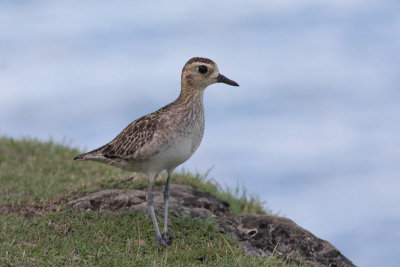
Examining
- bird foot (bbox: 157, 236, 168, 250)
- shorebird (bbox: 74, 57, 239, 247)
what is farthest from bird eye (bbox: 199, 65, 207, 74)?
bird foot (bbox: 157, 236, 168, 250)

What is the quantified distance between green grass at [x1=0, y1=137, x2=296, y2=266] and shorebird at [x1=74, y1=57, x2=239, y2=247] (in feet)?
1.41

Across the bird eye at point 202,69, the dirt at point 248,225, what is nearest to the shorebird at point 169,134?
the bird eye at point 202,69

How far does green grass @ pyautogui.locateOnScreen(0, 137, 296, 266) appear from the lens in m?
7.71

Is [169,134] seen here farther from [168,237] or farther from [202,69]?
[168,237]

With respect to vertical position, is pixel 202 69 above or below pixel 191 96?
above

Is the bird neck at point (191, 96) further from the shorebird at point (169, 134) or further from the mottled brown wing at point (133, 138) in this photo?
the mottled brown wing at point (133, 138)

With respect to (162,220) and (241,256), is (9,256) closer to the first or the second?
(162,220)

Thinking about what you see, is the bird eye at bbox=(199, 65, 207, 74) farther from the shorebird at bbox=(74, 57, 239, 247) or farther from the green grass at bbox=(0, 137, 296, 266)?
the green grass at bbox=(0, 137, 296, 266)

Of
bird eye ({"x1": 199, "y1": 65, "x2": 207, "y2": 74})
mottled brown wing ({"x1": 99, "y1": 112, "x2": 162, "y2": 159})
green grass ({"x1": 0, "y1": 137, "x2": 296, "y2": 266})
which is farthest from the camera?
bird eye ({"x1": 199, "y1": 65, "x2": 207, "y2": 74})

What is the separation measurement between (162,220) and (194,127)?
1.67 m

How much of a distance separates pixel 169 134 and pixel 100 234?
6.22 feet

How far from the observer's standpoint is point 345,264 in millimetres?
9023

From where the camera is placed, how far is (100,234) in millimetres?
8680

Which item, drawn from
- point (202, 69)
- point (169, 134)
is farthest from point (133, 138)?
point (202, 69)
